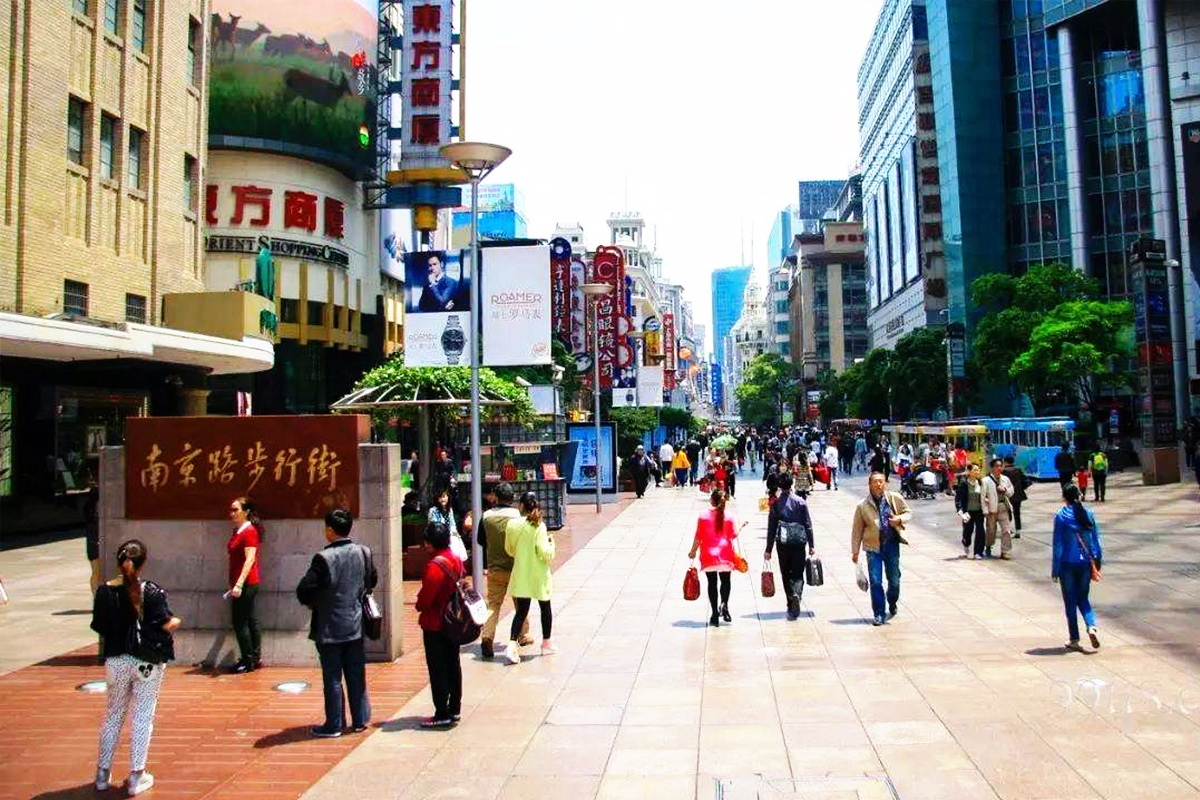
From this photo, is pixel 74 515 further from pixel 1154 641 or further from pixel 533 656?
pixel 1154 641

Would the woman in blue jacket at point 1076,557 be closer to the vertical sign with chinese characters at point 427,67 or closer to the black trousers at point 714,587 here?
the black trousers at point 714,587

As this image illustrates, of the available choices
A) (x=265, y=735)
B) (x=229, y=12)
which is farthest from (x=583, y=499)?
(x=229, y=12)

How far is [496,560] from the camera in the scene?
33.1 ft

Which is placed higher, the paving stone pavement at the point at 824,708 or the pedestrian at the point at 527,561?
the pedestrian at the point at 527,561

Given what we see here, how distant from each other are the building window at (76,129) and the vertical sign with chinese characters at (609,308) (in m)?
14.9

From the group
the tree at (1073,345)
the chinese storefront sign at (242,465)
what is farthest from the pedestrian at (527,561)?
the tree at (1073,345)

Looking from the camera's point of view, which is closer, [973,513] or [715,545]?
[715,545]

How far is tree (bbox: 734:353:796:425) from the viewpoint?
121 metres

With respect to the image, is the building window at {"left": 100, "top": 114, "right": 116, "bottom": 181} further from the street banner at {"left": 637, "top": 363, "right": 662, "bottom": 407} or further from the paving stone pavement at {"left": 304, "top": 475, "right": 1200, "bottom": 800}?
the street banner at {"left": 637, "top": 363, "right": 662, "bottom": 407}

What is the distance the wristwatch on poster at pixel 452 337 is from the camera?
43.7 feet

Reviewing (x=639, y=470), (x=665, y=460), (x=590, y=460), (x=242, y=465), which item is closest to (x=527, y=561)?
(x=242, y=465)

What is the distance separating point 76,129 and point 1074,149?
5576 cm

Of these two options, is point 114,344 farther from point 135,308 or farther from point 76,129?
point 76,129

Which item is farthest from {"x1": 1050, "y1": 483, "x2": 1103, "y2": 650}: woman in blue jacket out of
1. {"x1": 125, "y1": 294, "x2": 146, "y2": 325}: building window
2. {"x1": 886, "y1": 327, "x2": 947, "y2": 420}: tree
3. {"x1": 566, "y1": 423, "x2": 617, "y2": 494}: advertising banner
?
{"x1": 886, "y1": 327, "x2": 947, "y2": 420}: tree
